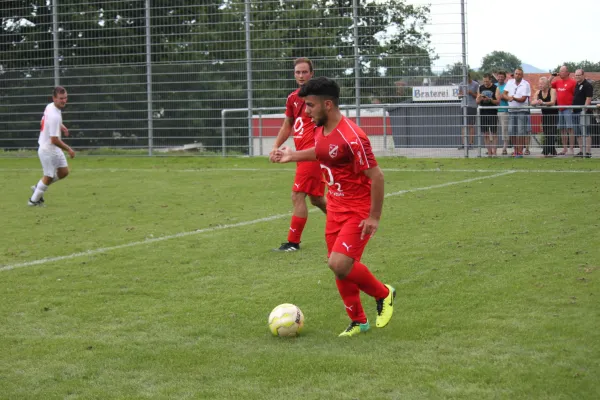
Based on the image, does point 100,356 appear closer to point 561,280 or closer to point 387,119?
point 561,280

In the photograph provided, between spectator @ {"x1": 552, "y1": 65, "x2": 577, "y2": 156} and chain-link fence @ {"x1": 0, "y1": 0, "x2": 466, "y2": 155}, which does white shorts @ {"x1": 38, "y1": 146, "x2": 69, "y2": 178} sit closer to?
chain-link fence @ {"x1": 0, "y1": 0, "x2": 466, "y2": 155}

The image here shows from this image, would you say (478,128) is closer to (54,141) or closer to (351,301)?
(54,141)

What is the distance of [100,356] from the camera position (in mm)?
5449

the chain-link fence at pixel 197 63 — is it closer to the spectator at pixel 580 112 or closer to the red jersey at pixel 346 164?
the spectator at pixel 580 112

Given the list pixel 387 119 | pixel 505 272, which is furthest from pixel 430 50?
pixel 505 272

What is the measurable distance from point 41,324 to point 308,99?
8.78ft

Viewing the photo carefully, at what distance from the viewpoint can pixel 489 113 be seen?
794 inches

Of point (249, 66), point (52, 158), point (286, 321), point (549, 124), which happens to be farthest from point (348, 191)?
point (249, 66)

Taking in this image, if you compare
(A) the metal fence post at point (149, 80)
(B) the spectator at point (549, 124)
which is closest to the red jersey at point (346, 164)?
(B) the spectator at point (549, 124)

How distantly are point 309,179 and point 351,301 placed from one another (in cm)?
351

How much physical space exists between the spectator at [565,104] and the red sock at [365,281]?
14.2m

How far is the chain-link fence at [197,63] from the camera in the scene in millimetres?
21703

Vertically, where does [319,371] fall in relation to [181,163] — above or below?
below

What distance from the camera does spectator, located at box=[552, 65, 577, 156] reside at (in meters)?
19.0
